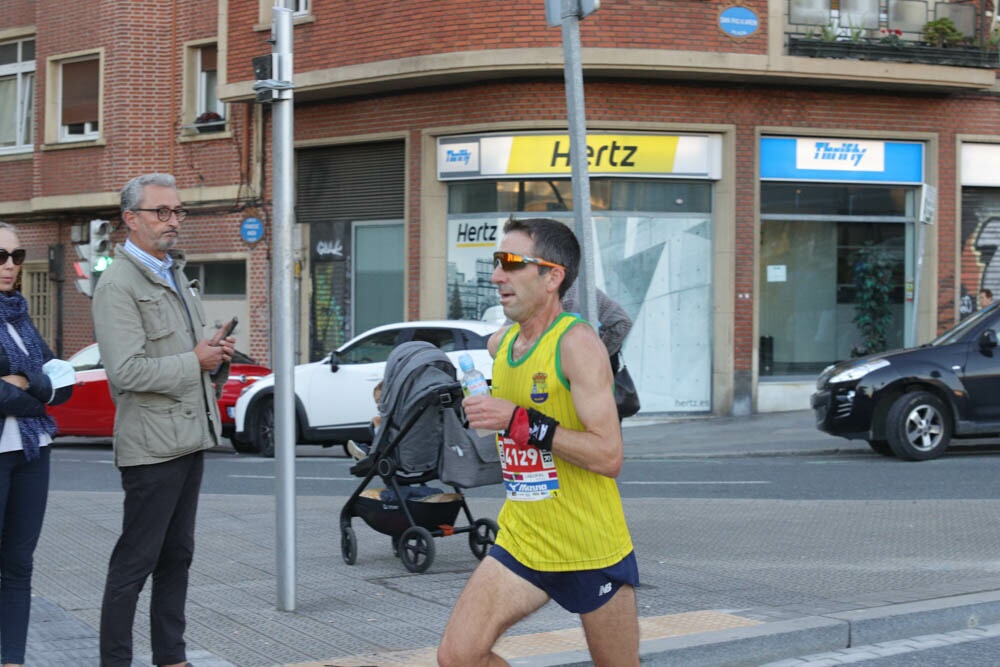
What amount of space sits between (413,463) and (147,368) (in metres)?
3.40

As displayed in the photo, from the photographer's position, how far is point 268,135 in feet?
74.7

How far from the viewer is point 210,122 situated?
933 inches

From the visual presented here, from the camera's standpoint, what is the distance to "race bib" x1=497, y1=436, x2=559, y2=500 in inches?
156

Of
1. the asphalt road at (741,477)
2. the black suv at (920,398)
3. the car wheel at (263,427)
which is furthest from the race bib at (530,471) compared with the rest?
the car wheel at (263,427)

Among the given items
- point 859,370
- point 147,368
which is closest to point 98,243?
point 859,370

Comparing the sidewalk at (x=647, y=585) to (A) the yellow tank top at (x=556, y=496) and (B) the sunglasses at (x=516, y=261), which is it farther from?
(B) the sunglasses at (x=516, y=261)

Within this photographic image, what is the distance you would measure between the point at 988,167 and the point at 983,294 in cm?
248

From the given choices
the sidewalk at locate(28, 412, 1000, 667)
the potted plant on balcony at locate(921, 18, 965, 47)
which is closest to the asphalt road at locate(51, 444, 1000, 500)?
the sidewalk at locate(28, 412, 1000, 667)

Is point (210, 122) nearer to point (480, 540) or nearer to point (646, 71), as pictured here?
point (646, 71)

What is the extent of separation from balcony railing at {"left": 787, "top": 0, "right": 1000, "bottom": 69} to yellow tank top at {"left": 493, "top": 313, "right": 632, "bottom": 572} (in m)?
16.8

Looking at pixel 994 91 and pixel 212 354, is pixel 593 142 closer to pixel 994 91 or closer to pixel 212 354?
pixel 994 91

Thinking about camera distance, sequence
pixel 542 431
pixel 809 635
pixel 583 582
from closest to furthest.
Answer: pixel 542 431
pixel 583 582
pixel 809 635

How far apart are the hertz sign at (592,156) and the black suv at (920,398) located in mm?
6354

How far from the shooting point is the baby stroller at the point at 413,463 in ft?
25.7
